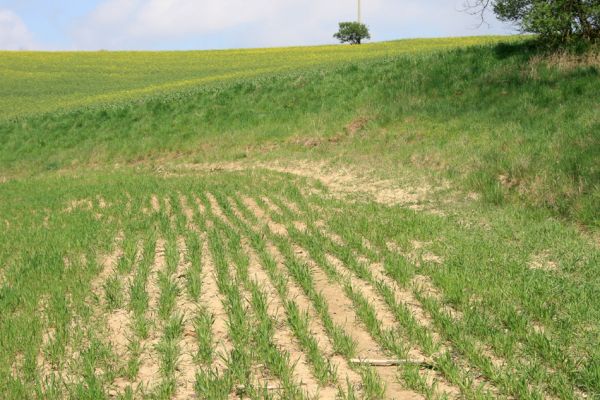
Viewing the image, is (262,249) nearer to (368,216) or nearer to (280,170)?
(368,216)

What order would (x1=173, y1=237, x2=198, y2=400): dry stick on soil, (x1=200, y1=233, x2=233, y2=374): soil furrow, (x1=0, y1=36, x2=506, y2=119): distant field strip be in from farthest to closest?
(x1=0, y1=36, x2=506, y2=119): distant field strip < (x1=200, y1=233, x2=233, y2=374): soil furrow < (x1=173, y1=237, x2=198, y2=400): dry stick on soil

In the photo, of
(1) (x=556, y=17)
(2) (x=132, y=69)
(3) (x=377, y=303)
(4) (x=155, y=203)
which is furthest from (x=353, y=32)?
(3) (x=377, y=303)

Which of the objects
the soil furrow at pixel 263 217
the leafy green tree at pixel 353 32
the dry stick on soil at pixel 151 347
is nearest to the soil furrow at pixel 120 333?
the dry stick on soil at pixel 151 347

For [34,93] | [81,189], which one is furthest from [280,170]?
[34,93]

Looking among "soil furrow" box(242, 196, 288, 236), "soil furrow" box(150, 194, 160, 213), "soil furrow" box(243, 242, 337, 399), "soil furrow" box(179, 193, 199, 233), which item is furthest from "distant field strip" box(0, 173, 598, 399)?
"soil furrow" box(150, 194, 160, 213)

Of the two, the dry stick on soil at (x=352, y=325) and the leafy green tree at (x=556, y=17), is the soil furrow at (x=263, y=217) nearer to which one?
the dry stick on soil at (x=352, y=325)

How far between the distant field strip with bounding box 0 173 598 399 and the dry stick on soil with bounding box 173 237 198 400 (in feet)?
0.05

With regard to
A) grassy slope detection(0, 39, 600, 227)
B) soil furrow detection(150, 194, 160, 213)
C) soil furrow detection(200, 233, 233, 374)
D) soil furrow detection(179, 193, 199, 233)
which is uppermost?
grassy slope detection(0, 39, 600, 227)

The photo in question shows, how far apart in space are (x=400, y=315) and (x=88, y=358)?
272 cm

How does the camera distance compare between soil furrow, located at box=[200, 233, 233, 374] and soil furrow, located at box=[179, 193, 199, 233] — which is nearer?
soil furrow, located at box=[200, 233, 233, 374]

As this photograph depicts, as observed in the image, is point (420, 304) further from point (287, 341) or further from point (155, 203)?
point (155, 203)

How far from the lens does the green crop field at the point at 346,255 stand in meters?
4.51

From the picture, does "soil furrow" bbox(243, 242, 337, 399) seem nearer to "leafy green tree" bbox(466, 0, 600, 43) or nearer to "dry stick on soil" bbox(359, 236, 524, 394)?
"dry stick on soil" bbox(359, 236, 524, 394)

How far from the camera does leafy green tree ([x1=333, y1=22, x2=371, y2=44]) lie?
86.8 m
